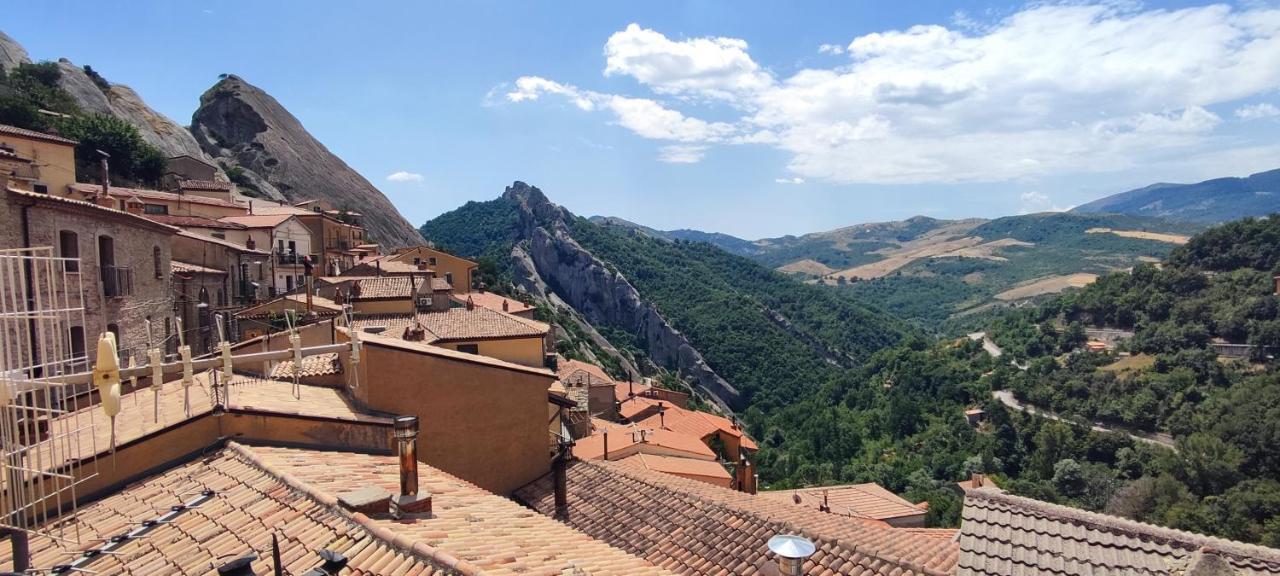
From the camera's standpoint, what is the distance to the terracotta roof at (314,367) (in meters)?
13.3

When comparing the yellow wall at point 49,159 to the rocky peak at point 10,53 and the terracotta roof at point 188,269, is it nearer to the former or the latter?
the terracotta roof at point 188,269

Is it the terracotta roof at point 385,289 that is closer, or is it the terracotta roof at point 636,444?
the terracotta roof at point 636,444

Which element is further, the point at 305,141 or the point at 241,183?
the point at 305,141

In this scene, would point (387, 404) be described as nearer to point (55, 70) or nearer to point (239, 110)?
point (55, 70)

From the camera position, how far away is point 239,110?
87250 mm

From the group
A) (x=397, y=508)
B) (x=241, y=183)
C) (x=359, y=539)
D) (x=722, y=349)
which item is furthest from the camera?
(x=722, y=349)

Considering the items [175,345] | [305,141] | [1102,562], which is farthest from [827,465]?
[305,141]

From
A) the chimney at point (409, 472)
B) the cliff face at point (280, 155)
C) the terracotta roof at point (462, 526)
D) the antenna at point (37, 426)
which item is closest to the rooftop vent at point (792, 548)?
the terracotta roof at point (462, 526)

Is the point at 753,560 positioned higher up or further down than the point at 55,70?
further down

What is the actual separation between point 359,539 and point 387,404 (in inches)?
203

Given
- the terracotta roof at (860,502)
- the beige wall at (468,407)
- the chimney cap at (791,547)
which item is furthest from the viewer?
the terracotta roof at (860,502)

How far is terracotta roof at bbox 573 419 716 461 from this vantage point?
84.9ft

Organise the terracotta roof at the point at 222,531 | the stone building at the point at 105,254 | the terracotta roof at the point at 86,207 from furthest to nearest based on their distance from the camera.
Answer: the stone building at the point at 105,254
the terracotta roof at the point at 86,207
the terracotta roof at the point at 222,531

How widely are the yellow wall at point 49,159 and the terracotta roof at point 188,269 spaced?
11191 mm
